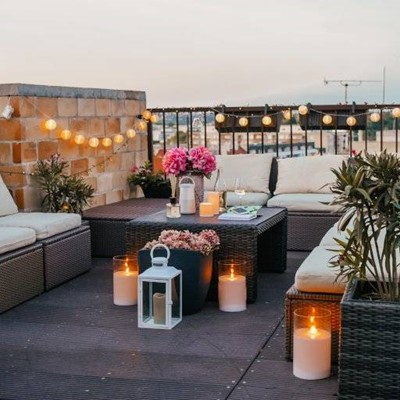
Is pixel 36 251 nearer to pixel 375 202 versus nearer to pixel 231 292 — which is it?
pixel 231 292

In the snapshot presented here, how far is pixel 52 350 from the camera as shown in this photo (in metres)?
4.09

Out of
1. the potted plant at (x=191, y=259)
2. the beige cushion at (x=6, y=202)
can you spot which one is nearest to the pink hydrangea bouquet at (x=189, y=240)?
the potted plant at (x=191, y=259)

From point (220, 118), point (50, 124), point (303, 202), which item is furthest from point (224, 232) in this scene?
point (220, 118)

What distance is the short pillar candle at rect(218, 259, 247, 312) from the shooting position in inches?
188

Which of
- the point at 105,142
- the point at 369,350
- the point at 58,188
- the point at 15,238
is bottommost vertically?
the point at 369,350

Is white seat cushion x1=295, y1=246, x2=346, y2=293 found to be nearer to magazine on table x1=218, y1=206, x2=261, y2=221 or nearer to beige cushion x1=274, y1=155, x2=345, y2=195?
magazine on table x1=218, y1=206, x2=261, y2=221

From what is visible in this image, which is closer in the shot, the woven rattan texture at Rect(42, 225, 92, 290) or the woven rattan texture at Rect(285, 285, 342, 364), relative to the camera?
the woven rattan texture at Rect(285, 285, 342, 364)

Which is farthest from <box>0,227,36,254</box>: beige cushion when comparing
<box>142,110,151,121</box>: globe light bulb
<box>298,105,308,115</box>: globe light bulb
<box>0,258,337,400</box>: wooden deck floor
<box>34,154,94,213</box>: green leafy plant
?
<box>298,105,308,115</box>: globe light bulb

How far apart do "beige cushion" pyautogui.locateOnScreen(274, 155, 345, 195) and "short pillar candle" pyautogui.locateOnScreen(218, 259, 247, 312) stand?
2242 millimetres

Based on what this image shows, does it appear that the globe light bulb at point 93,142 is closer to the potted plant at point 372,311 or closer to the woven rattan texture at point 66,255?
the woven rattan texture at point 66,255

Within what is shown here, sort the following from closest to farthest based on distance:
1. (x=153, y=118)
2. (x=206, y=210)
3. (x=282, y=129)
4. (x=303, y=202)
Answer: (x=206, y=210) < (x=303, y=202) < (x=153, y=118) < (x=282, y=129)

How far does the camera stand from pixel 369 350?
3180 millimetres

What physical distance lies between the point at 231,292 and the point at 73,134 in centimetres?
268

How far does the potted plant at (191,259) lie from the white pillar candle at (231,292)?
3.7 inches
